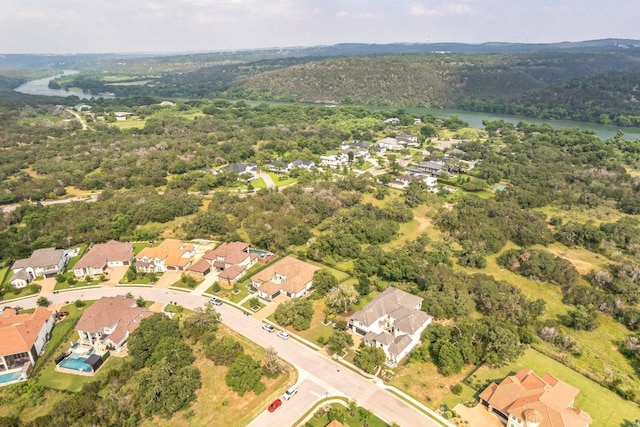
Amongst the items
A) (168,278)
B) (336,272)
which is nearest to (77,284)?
(168,278)

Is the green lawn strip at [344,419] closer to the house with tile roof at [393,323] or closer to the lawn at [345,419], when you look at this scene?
the lawn at [345,419]

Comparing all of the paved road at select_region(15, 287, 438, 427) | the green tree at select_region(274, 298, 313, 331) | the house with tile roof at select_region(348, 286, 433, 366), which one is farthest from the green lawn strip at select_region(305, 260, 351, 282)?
the paved road at select_region(15, 287, 438, 427)

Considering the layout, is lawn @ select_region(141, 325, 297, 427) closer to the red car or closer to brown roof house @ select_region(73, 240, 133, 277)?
the red car

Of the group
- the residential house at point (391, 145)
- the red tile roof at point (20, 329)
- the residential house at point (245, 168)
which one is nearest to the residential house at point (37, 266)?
the red tile roof at point (20, 329)

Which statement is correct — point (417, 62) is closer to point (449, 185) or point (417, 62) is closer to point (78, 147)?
point (449, 185)

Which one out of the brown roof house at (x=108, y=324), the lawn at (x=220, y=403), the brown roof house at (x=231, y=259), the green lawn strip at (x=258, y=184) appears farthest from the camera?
the green lawn strip at (x=258, y=184)

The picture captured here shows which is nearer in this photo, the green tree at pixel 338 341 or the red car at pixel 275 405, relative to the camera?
the red car at pixel 275 405
